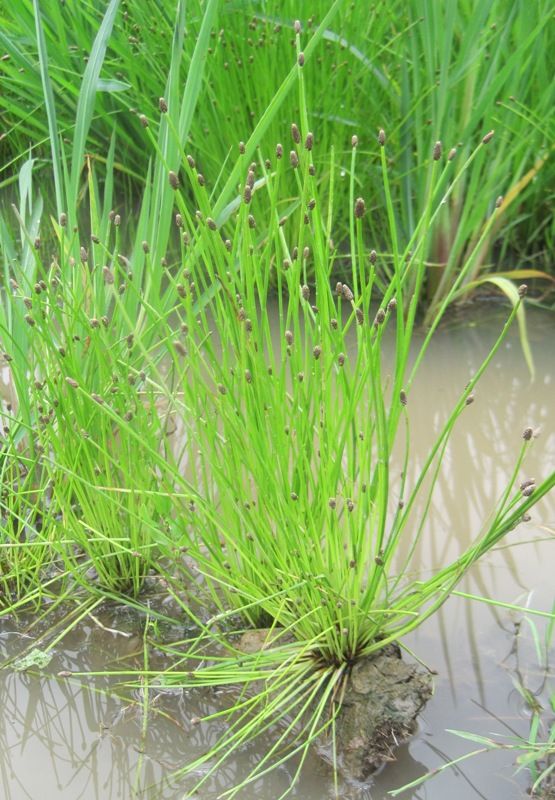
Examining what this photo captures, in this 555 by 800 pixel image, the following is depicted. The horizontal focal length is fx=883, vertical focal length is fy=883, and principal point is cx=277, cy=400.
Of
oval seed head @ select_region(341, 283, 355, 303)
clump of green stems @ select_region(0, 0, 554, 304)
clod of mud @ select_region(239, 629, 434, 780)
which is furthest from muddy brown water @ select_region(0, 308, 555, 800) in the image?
clump of green stems @ select_region(0, 0, 554, 304)

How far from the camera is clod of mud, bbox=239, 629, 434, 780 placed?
1.16 m

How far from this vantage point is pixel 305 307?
111cm

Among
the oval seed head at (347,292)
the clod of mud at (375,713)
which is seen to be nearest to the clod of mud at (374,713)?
the clod of mud at (375,713)

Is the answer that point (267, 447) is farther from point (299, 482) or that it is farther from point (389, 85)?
point (389, 85)

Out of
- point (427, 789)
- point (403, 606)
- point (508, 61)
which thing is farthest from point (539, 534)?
point (508, 61)

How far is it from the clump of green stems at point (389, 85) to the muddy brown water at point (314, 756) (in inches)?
33.9

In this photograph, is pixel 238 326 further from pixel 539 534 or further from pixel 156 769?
pixel 539 534

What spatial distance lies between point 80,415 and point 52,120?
1.81 ft

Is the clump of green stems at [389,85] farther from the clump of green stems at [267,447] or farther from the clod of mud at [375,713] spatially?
the clod of mud at [375,713]

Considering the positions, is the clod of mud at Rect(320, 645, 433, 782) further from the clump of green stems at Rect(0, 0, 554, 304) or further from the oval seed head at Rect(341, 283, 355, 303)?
the clump of green stems at Rect(0, 0, 554, 304)

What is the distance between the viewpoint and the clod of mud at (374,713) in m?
1.16

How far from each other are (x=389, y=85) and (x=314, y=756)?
163 cm

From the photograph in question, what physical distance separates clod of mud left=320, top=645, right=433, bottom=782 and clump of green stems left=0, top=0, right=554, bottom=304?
1187 millimetres

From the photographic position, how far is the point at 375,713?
3.85 feet
